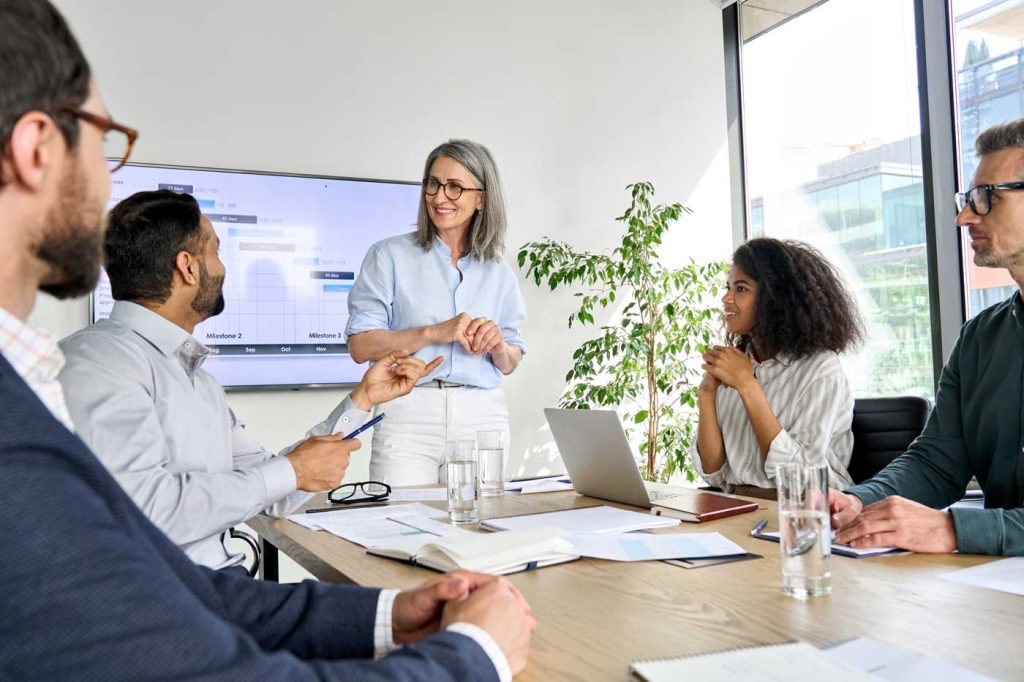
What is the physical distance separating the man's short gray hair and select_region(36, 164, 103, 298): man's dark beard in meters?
1.73

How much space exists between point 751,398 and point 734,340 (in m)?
0.55

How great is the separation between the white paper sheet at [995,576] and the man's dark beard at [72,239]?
1144 mm

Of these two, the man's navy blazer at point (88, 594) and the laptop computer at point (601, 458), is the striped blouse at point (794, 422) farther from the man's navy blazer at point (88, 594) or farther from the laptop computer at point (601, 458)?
the man's navy blazer at point (88, 594)

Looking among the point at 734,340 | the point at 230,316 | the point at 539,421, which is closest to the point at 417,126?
the point at 230,316

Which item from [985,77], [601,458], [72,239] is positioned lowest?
[601,458]

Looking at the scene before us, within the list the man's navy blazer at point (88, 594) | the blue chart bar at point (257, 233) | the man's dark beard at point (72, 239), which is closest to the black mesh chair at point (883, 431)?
the man's navy blazer at point (88, 594)

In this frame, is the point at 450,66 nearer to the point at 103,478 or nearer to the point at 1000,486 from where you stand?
the point at 1000,486

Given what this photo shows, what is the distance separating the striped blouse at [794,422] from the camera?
2.31 meters

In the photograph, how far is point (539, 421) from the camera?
14.2 ft

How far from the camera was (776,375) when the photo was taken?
2533 millimetres

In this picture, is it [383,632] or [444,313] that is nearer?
[383,632]

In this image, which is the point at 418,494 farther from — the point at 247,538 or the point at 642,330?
the point at 642,330

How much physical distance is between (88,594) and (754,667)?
597mm

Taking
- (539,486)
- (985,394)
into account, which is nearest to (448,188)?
(539,486)
